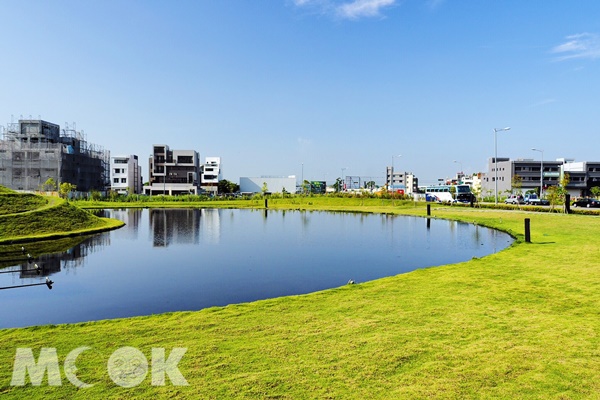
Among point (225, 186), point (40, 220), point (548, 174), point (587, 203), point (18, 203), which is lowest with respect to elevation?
point (40, 220)

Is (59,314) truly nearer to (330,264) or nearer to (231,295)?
(231,295)

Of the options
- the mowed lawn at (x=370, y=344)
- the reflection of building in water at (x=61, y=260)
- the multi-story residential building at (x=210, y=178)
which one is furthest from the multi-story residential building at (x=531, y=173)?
the mowed lawn at (x=370, y=344)

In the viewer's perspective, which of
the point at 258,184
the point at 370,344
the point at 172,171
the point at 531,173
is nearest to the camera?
the point at 370,344

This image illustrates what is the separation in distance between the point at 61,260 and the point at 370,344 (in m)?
18.7

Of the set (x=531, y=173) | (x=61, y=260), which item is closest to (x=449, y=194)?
(x=531, y=173)

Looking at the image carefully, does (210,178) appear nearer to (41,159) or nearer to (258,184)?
(258,184)

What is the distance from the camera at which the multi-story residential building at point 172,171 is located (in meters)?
120

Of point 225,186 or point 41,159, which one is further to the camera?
point 225,186

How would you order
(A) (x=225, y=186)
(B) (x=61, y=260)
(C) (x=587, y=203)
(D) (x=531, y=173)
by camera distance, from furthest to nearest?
1. (A) (x=225, y=186)
2. (D) (x=531, y=173)
3. (C) (x=587, y=203)
4. (B) (x=61, y=260)

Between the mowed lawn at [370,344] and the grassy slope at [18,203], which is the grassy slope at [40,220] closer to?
the grassy slope at [18,203]

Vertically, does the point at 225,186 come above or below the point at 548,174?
below

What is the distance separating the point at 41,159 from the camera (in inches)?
3563

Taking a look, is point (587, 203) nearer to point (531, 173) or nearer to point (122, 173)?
point (531, 173)

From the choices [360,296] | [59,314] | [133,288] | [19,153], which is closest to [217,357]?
[360,296]
